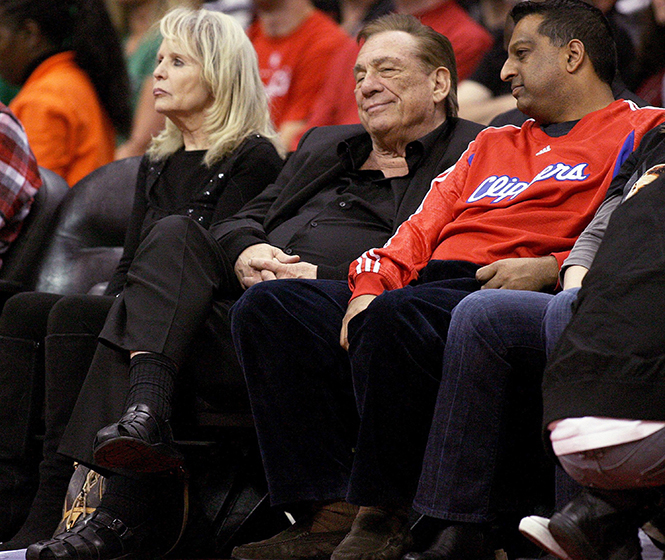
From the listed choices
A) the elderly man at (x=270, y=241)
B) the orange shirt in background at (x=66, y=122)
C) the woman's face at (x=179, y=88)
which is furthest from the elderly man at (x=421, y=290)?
the orange shirt in background at (x=66, y=122)

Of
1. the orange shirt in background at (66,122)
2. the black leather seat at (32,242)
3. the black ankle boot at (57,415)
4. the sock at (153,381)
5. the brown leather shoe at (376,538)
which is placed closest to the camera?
the brown leather shoe at (376,538)

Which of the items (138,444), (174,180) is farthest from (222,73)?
(138,444)

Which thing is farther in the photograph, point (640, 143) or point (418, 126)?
point (418, 126)

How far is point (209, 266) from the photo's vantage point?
220 centimetres

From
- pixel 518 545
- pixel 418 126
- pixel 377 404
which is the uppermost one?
pixel 418 126

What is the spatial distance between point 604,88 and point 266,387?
3.15 ft

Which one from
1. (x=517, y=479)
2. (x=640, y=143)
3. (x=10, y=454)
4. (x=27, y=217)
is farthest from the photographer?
(x=27, y=217)

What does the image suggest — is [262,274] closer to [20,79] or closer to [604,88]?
[604,88]

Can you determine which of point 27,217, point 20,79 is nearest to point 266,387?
point 27,217

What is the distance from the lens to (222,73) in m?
2.81

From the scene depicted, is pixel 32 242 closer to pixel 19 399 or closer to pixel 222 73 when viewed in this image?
pixel 19 399

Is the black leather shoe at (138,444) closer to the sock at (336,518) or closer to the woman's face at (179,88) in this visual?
the sock at (336,518)

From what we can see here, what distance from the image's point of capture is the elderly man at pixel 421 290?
1746mm

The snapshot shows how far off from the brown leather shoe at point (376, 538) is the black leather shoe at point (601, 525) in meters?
0.42
